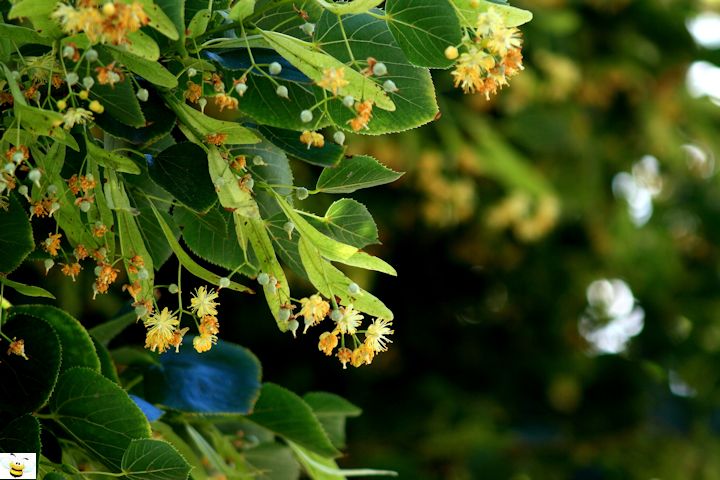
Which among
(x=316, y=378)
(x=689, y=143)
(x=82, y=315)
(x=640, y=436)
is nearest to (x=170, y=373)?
(x=82, y=315)

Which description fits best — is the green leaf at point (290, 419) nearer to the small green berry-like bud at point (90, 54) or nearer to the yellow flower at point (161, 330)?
the yellow flower at point (161, 330)

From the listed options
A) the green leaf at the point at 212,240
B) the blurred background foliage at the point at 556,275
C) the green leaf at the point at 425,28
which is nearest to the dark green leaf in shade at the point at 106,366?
the green leaf at the point at 212,240

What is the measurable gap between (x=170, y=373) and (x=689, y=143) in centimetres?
258

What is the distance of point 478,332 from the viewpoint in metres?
3.07

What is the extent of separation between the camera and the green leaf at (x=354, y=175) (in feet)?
2.15

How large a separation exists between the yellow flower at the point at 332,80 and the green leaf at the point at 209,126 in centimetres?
7

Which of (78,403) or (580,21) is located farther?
(580,21)

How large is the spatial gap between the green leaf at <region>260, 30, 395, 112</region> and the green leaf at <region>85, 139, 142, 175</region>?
12cm

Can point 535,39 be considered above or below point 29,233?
below

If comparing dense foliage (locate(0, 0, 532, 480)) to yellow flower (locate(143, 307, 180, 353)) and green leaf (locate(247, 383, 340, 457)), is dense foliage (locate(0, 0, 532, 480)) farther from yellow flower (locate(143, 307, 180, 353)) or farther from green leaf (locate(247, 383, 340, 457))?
green leaf (locate(247, 383, 340, 457))

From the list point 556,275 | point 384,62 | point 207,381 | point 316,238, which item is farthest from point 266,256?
point 556,275

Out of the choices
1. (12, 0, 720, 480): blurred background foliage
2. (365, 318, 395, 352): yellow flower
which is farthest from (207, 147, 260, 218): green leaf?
(12, 0, 720, 480): blurred background foliage

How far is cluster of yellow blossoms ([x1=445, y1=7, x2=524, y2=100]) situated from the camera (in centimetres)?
58

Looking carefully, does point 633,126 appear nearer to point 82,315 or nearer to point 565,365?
point 565,365
